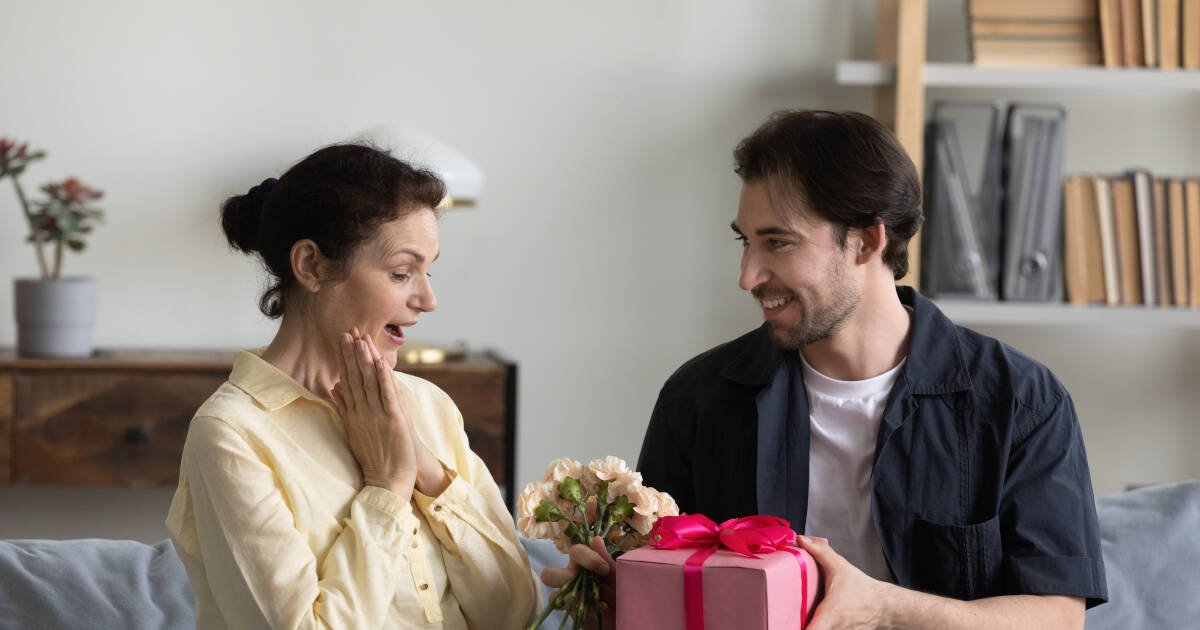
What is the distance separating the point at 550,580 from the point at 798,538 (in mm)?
284

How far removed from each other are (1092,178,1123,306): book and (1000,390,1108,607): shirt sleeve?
52.7 inches

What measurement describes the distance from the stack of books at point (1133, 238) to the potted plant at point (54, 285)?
2.26 meters

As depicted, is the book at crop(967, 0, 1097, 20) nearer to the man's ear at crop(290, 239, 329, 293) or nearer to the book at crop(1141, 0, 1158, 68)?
the book at crop(1141, 0, 1158, 68)

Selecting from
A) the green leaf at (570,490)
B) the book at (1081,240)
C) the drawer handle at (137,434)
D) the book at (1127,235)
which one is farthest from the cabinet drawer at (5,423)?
the book at (1127,235)

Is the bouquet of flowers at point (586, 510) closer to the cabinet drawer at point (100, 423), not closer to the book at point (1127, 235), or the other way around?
the cabinet drawer at point (100, 423)

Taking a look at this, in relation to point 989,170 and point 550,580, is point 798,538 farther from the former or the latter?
point 989,170

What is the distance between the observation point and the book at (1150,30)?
2863mm

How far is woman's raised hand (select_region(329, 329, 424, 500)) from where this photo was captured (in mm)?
1350

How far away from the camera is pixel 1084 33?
292 centimetres

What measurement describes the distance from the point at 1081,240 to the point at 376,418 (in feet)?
6.83

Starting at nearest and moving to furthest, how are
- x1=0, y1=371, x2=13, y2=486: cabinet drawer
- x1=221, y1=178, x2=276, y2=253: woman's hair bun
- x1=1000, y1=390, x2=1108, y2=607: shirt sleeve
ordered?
x1=221, y1=178, x2=276, y2=253: woman's hair bun, x1=1000, y1=390, x2=1108, y2=607: shirt sleeve, x1=0, y1=371, x2=13, y2=486: cabinet drawer

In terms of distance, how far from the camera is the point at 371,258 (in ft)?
4.58

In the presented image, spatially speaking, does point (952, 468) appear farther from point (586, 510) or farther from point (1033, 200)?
point (1033, 200)

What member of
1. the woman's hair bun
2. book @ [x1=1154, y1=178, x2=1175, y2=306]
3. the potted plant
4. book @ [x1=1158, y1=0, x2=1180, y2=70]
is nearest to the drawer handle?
the potted plant
